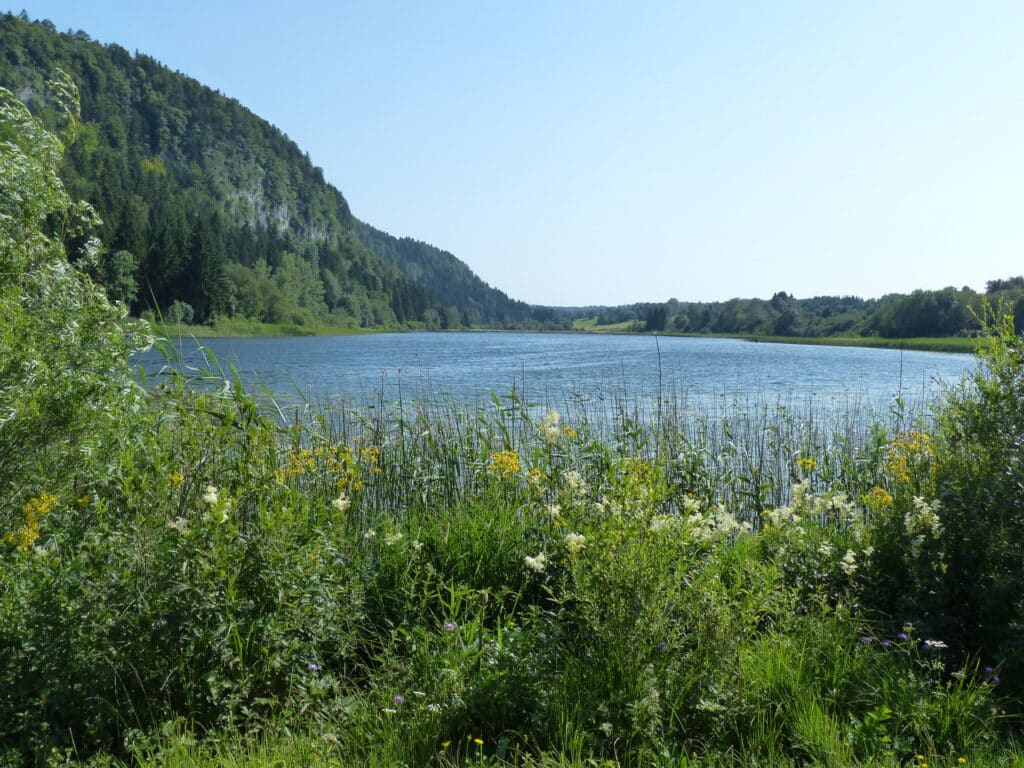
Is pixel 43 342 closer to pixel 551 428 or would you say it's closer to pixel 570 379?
pixel 551 428

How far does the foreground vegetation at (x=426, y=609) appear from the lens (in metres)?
2.53

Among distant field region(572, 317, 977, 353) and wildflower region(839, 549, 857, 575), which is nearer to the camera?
wildflower region(839, 549, 857, 575)

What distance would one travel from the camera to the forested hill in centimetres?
6731

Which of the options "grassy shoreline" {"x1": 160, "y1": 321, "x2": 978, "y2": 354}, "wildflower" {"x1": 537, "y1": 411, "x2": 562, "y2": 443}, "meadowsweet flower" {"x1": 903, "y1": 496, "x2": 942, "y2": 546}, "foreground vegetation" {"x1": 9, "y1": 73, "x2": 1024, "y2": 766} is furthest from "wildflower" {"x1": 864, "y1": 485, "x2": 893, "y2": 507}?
"grassy shoreline" {"x1": 160, "y1": 321, "x2": 978, "y2": 354}

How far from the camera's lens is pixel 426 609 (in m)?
3.65

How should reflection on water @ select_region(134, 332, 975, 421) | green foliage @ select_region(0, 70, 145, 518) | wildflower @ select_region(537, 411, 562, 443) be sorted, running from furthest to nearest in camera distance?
A: reflection on water @ select_region(134, 332, 975, 421) < wildflower @ select_region(537, 411, 562, 443) < green foliage @ select_region(0, 70, 145, 518)

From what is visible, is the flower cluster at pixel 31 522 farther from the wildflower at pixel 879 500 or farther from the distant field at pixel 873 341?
the distant field at pixel 873 341

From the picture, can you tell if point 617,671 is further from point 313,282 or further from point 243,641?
point 313,282

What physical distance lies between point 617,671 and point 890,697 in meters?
1.07

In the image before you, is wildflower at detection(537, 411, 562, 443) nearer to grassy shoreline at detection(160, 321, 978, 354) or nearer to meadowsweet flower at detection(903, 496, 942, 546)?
meadowsweet flower at detection(903, 496, 942, 546)

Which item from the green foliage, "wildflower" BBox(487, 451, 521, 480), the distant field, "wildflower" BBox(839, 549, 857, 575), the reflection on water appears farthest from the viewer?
the distant field

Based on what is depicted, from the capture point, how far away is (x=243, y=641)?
266 cm

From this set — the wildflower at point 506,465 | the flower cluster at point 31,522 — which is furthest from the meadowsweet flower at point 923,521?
the flower cluster at point 31,522

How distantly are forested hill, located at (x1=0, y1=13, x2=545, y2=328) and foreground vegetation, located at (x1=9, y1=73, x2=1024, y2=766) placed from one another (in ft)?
180
